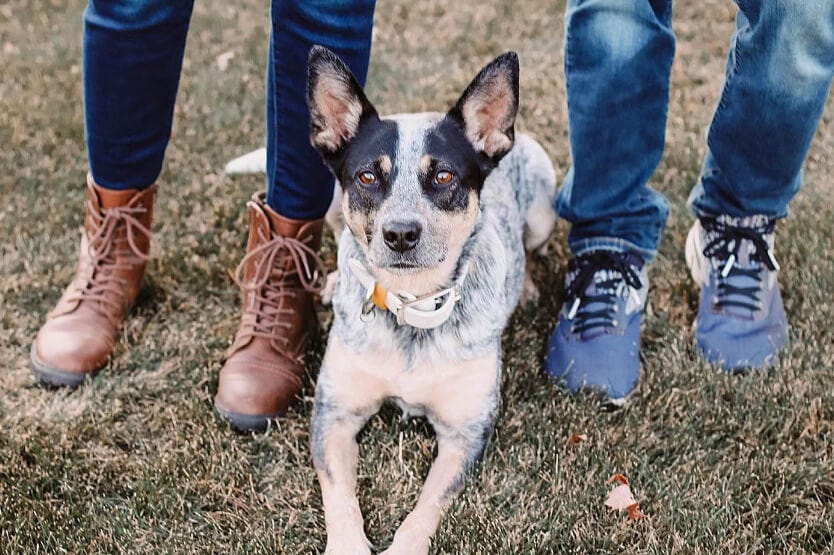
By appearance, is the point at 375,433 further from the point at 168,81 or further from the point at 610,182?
the point at 168,81

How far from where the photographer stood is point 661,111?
3170 millimetres

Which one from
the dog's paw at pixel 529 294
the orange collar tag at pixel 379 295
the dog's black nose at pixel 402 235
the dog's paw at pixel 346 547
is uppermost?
the dog's black nose at pixel 402 235

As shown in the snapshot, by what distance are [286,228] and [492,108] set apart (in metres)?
0.90

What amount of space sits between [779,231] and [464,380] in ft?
6.47

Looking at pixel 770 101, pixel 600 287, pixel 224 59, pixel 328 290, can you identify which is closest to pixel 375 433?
pixel 328 290

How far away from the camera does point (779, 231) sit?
3941 mm

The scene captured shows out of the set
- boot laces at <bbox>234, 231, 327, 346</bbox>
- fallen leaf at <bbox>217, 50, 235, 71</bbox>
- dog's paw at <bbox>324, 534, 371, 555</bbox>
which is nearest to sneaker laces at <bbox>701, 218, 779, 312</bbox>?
boot laces at <bbox>234, 231, 327, 346</bbox>

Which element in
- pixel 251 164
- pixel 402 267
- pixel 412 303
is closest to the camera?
pixel 402 267

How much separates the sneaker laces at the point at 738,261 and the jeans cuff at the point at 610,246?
25cm

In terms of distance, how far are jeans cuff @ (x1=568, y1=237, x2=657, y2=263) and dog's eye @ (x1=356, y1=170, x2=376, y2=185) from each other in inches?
44.9

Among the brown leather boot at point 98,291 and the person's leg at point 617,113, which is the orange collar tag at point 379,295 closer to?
the person's leg at point 617,113

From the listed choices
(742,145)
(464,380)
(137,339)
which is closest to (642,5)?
(742,145)

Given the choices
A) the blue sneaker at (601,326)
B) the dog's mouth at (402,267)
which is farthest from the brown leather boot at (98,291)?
the blue sneaker at (601,326)

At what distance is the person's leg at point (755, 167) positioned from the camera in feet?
8.64
